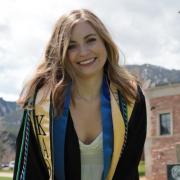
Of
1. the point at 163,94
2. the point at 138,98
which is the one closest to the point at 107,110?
the point at 138,98

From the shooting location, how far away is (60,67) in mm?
3199

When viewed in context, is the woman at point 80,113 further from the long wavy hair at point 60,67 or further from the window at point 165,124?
the window at point 165,124

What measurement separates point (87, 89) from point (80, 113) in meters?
0.15

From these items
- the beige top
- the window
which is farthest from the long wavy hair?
the window

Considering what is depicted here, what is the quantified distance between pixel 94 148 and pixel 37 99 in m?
0.41

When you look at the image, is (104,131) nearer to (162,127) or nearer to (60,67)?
(60,67)

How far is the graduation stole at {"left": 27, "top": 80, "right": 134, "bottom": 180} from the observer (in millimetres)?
3047

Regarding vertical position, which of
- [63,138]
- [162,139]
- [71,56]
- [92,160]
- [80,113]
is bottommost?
[92,160]

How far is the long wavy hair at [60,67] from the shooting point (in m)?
3.15

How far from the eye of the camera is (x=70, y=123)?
3.18 m

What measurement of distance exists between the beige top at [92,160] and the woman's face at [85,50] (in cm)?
41

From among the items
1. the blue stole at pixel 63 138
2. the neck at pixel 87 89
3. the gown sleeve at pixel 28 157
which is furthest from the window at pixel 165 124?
the gown sleeve at pixel 28 157

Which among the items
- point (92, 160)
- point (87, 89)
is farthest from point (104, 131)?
point (87, 89)

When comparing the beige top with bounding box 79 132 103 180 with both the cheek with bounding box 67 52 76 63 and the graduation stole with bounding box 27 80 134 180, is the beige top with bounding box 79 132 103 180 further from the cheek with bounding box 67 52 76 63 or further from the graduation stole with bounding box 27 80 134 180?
the cheek with bounding box 67 52 76 63
